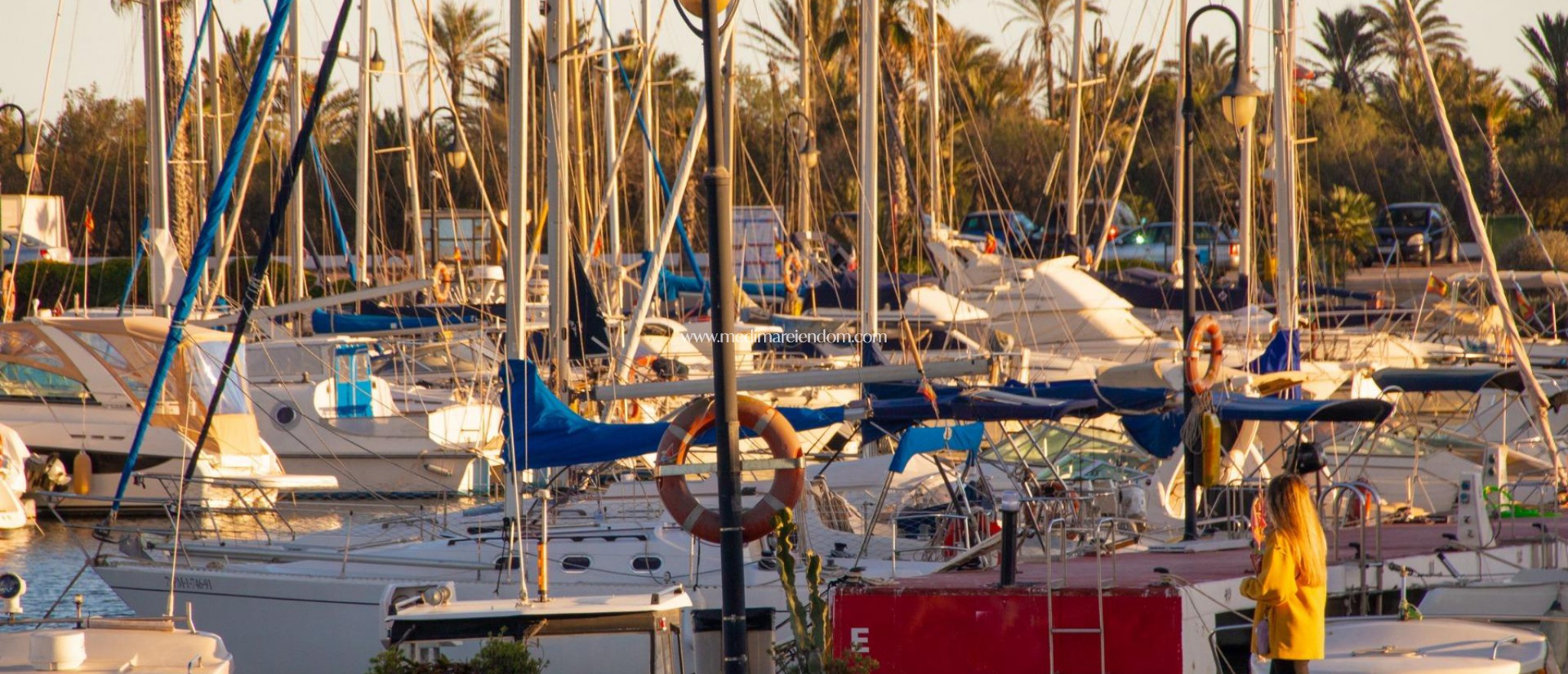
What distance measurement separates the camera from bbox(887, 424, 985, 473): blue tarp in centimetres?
1291

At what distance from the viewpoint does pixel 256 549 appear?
47.0 ft

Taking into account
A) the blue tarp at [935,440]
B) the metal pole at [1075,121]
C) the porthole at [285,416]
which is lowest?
the porthole at [285,416]

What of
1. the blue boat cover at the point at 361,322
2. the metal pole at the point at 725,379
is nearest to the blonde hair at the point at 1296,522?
the metal pole at the point at 725,379

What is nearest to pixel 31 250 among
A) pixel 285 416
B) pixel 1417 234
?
pixel 285 416

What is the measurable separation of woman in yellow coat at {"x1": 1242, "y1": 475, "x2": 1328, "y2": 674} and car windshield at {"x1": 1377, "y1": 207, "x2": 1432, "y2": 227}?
3642cm

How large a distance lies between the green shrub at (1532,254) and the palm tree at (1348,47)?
13836 mm

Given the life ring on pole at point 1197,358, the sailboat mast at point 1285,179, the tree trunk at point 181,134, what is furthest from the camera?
the tree trunk at point 181,134

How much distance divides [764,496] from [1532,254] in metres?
32.8

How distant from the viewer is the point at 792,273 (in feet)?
100

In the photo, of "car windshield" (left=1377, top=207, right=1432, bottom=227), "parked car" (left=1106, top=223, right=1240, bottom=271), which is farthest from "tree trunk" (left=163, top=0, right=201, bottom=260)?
"car windshield" (left=1377, top=207, right=1432, bottom=227)

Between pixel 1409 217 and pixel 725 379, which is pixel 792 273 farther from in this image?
pixel 725 379

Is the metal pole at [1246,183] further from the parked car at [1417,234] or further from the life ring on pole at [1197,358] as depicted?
the parked car at [1417,234]

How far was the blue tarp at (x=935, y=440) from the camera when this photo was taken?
12914 millimetres

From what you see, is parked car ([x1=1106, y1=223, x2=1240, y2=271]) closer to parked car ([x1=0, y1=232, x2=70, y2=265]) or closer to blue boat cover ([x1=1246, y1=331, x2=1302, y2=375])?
blue boat cover ([x1=1246, y1=331, x2=1302, y2=375])
